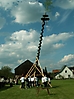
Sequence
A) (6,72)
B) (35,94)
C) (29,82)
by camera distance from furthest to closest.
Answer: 1. (6,72)
2. (29,82)
3. (35,94)

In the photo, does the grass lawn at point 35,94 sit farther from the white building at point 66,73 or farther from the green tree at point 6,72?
the white building at point 66,73

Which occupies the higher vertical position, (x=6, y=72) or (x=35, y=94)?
(x=6, y=72)

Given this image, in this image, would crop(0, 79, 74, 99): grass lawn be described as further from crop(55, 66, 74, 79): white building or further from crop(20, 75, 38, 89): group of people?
crop(55, 66, 74, 79): white building

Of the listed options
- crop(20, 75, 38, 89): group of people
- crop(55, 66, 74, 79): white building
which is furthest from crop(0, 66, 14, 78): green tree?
crop(20, 75, 38, 89): group of people

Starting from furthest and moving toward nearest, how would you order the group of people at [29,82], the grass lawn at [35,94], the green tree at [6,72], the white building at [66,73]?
the white building at [66,73]
the green tree at [6,72]
the group of people at [29,82]
the grass lawn at [35,94]

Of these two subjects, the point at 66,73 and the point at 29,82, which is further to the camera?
the point at 66,73

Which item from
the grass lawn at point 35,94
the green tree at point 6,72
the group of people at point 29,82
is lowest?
the grass lawn at point 35,94

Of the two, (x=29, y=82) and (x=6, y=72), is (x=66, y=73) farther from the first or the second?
(x=29, y=82)

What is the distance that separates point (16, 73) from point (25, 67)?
4.83 m

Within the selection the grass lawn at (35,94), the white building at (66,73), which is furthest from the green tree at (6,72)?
the grass lawn at (35,94)

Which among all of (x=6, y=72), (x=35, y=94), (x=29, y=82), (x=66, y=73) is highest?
(x=66, y=73)

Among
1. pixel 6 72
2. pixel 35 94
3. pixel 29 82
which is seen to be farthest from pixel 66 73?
pixel 35 94

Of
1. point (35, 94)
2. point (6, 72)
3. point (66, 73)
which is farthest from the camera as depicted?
point (66, 73)

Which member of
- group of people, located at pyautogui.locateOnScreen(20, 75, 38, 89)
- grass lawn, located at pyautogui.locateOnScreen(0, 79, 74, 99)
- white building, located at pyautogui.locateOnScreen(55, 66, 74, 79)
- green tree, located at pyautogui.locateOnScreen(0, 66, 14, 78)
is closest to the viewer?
grass lawn, located at pyautogui.locateOnScreen(0, 79, 74, 99)
